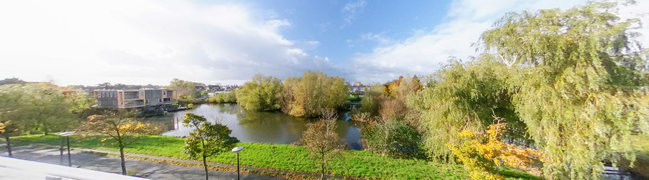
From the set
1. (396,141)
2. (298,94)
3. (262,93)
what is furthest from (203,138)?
(262,93)

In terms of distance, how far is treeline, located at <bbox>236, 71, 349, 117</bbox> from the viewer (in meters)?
19.1

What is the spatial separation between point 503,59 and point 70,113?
450 inches

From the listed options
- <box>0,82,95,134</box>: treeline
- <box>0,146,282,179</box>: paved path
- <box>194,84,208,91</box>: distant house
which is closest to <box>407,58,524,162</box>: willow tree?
<box>0,146,282,179</box>: paved path

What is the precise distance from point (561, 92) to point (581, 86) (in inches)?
11.2

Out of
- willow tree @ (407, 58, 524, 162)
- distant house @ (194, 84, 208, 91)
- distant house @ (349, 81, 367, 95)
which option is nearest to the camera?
willow tree @ (407, 58, 524, 162)

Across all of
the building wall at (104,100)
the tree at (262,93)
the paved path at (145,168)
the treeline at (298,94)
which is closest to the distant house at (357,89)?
the treeline at (298,94)

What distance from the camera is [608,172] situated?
5191mm

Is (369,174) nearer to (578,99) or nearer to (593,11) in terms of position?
(578,99)

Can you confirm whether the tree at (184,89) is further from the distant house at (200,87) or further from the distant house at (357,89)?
the distant house at (357,89)

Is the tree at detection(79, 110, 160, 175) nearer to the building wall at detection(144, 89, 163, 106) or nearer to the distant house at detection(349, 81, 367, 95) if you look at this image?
the building wall at detection(144, 89, 163, 106)

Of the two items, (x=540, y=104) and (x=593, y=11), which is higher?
(x=593, y=11)

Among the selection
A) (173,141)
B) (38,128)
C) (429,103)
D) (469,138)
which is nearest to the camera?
(38,128)

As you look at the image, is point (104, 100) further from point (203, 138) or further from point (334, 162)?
point (334, 162)

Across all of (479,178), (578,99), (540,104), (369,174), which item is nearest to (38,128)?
(369,174)
